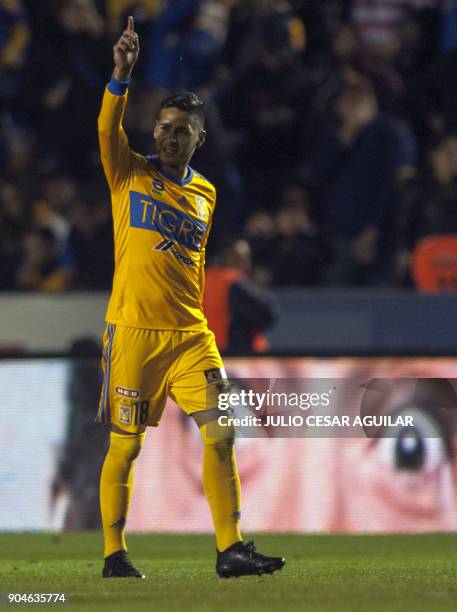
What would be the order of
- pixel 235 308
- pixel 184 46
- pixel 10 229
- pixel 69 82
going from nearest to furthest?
1. pixel 235 308
2. pixel 10 229
3. pixel 184 46
4. pixel 69 82

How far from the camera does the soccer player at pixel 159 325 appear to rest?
21.9 feet

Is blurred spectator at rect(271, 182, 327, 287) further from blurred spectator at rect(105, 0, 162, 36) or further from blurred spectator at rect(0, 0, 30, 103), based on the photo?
blurred spectator at rect(0, 0, 30, 103)

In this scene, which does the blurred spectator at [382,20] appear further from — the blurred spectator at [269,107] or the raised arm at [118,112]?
the raised arm at [118,112]

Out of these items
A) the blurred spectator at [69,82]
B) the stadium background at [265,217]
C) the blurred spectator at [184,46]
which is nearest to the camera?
the stadium background at [265,217]

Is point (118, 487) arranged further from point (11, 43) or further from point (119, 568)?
point (11, 43)

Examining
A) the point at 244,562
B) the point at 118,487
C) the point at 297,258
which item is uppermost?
the point at 297,258

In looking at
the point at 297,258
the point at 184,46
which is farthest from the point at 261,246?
the point at 184,46

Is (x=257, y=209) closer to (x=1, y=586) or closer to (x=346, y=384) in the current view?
(x=346, y=384)

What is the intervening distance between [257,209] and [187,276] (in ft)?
20.3

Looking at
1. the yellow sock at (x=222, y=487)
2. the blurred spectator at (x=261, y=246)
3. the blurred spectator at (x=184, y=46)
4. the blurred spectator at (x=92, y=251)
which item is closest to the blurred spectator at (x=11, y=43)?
the blurred spectator at (x=184, y=46)

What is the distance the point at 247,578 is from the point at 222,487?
0.40 metres

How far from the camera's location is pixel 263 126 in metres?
13.3

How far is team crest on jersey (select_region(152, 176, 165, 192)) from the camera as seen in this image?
674 cm

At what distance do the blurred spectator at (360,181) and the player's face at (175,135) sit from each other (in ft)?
17.5
